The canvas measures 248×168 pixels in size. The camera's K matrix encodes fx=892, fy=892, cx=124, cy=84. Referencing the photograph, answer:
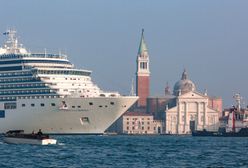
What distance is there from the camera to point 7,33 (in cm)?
15938

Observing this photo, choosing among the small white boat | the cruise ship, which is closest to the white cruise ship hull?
the cruise ship

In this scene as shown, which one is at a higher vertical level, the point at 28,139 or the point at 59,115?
the point at 59,115

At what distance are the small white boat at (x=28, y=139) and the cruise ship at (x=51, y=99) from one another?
33018mm

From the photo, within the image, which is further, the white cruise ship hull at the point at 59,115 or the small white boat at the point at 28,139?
the white cruise ship hull at the point at 59,115

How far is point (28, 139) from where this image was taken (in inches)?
3925

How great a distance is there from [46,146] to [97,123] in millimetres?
49151

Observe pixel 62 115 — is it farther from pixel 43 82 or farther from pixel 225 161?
pixel 225 161

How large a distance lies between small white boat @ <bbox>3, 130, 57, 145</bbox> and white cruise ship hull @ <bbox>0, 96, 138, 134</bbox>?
107ft

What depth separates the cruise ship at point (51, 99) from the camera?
451ft

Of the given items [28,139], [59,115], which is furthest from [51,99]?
[28,139]

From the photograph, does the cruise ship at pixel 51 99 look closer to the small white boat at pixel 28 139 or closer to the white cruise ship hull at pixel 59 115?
the white cruise ship hull at pixel 59 115

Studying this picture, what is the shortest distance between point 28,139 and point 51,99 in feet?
123

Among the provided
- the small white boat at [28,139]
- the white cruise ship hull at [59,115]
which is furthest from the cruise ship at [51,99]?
the small white boat at [28,139]

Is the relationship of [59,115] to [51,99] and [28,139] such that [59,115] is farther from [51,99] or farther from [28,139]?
[28,139]
